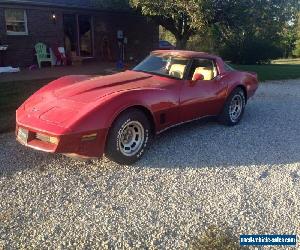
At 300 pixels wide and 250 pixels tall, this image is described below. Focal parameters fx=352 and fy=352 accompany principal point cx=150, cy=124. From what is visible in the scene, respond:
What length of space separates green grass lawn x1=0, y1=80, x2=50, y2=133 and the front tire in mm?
2400

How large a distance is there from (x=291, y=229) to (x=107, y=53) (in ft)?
53.1

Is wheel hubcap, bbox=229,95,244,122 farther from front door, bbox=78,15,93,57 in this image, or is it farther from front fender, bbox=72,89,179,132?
front door, bbox=78,15,93,57

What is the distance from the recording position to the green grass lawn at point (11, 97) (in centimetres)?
611

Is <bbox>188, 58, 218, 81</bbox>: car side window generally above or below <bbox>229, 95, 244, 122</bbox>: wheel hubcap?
above

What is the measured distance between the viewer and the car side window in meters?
5.62

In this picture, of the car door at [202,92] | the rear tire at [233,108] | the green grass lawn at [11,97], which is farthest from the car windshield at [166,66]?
the green grass lawn at [11,97]

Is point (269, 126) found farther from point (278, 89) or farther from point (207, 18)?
point (207, 18)

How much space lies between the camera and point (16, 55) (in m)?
14.4

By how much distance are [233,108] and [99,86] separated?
2.79 meters

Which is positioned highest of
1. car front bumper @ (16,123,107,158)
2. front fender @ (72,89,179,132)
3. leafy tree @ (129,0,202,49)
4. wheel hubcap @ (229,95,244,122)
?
leafy tree @ (129,0,202,49)

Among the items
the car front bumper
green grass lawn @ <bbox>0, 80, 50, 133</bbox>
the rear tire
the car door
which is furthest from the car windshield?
green grass lawn @ <bbox>0, 80, 50, 133</bbox>

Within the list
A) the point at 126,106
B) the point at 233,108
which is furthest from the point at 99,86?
the point at 233,108

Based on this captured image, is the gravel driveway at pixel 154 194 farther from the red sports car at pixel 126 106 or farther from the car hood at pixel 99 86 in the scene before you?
the car hood at pixel 99 86

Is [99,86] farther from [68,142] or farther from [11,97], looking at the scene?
[11,97]
